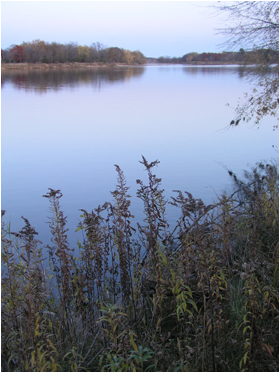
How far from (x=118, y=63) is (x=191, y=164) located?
69.7 meters

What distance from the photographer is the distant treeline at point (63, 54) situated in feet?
211

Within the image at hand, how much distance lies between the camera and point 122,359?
7.66 feet

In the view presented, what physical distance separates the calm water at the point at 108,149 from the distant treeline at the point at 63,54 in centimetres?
4776

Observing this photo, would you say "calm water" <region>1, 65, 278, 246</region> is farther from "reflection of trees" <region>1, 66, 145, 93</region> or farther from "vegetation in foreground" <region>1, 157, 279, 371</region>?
"reflection of trees" <region>1, 66, 145, 93</region>

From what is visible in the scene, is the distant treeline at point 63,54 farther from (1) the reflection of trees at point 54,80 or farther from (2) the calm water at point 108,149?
(2) the calm water at point 108,149

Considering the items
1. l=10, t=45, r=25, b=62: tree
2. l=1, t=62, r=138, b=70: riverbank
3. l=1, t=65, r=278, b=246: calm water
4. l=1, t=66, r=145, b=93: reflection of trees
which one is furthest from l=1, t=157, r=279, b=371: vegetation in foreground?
l=10, t=45, r=25, b=62: tree

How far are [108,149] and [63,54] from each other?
61968mm

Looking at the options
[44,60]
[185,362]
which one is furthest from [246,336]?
[44,60]

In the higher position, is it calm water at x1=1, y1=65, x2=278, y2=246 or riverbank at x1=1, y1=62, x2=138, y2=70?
riverbank at x1=1, y1=62, x2=138, y2=70

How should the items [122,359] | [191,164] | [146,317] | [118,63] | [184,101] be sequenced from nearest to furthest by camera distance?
1. [122,359]
2. [146,317]
3. [191,164]
4. [184,101]
5. [118,63]

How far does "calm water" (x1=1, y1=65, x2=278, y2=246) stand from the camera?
26.7 feet

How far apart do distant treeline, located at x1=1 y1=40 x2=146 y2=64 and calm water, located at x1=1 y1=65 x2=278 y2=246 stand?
47.8 metres

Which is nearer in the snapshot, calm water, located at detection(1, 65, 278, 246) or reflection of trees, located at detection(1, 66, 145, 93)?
calm water, located at detection(1, 65, 278, 246)

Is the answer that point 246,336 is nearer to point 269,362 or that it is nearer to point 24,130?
point 269,362
